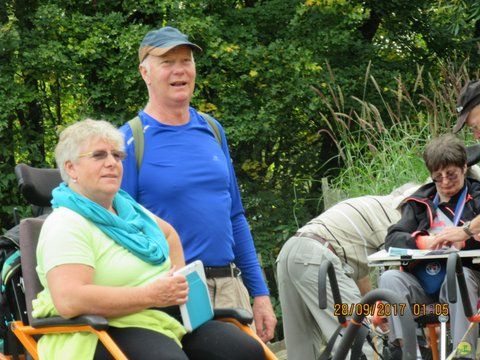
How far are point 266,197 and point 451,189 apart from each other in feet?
24.8

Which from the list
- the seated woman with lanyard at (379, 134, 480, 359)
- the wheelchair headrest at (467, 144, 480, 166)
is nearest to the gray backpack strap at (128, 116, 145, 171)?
the seated woman with lanyard at (379, 134, 480, 359)

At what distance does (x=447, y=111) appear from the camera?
9188mm

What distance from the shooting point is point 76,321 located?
3.85 meters

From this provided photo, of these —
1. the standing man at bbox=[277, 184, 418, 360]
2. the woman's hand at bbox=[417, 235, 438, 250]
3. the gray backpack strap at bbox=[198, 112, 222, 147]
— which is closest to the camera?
the gray backpack strap at bbox=[198, 112, 222, 147]

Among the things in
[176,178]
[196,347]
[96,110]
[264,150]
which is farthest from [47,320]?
[264,150]

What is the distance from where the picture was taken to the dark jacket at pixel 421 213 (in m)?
5.62

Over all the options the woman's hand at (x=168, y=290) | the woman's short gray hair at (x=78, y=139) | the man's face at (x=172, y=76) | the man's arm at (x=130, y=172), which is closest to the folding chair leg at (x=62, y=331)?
the woman's hand at (x=168, y=290)

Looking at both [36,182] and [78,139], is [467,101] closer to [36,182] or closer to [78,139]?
[36,182]

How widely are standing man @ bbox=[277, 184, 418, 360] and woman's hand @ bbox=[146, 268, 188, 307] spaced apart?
2221 mm

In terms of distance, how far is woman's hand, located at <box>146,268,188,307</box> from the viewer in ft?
12.7

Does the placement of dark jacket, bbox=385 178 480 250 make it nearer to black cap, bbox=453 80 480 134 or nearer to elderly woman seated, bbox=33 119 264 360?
black cap, bbox=453 80 480 134

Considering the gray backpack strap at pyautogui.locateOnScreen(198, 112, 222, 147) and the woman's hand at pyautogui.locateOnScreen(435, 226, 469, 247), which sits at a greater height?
the gray backpack strap at pyautogui.locateOnScreen(198, 112, 222, 147)

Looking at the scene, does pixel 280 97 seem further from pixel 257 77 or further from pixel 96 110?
pixel 96 110
